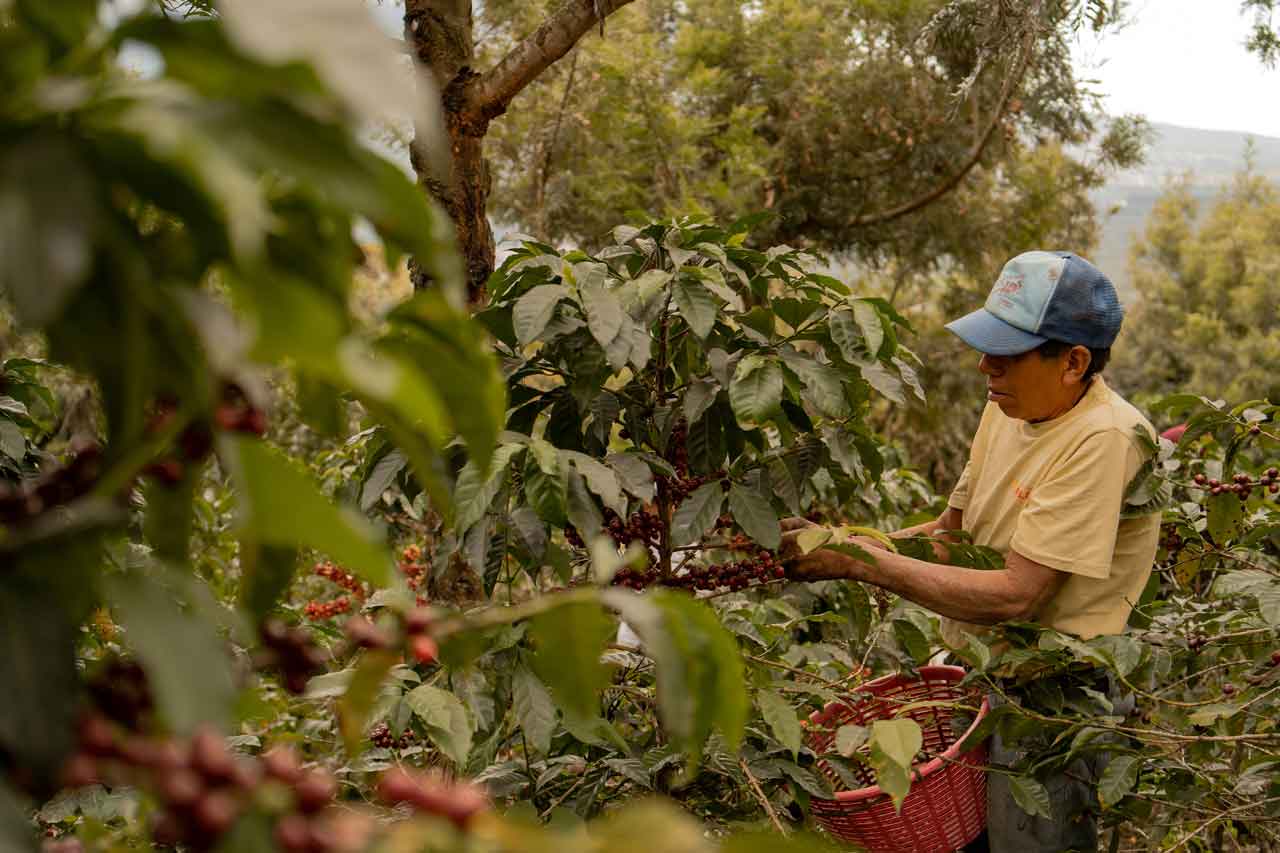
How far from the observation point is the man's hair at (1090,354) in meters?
1.93

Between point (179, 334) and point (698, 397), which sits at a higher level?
point (179, 334)

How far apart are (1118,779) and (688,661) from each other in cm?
138

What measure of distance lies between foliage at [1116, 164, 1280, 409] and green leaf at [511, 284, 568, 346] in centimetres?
1315

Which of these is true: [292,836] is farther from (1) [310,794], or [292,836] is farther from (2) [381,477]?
(2) [381,477]

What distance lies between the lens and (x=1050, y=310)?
190 centimetres

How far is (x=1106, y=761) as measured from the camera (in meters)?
1.97

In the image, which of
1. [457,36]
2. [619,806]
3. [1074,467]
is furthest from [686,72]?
[619,806]

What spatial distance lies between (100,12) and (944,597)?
1557 mm

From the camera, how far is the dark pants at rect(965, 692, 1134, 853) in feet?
6.18

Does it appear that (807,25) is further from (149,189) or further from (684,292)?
(149,189)

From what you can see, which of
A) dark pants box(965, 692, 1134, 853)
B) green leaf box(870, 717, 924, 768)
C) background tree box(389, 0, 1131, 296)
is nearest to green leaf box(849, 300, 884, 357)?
green leaf box(870, 717, 924, 768)

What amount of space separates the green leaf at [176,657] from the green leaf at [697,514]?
3.67ft

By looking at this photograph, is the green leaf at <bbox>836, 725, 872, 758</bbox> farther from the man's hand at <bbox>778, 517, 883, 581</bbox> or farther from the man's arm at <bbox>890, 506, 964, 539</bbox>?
the man's arm at <bbox>890, 506, 964, 539</bbox>

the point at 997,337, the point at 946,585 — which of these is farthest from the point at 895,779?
the point at 997,337
